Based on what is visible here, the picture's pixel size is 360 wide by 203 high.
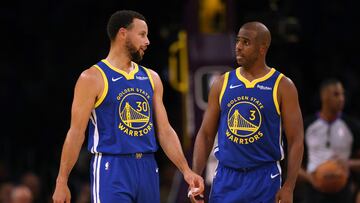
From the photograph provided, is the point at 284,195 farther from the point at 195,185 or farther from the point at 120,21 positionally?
the point at 120,21

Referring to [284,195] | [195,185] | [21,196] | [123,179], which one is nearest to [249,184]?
[284,195]

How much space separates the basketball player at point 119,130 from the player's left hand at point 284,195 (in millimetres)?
562

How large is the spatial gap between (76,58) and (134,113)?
7948 millimetres

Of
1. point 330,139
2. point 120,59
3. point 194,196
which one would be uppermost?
point 120,59

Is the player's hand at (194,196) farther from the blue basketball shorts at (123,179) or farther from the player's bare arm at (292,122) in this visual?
the player's bare arm at (292,122)

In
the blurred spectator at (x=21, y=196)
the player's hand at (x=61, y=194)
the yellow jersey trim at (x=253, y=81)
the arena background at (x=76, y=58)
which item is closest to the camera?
the player's hand at (x=61, y=194)

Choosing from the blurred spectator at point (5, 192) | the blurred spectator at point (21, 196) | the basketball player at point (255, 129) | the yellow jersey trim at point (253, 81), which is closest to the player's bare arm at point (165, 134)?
the basketball player at point (255, 129)

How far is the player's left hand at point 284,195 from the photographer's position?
23.5ft

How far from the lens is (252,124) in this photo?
735cm

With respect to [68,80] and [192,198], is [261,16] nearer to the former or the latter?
[68,80]

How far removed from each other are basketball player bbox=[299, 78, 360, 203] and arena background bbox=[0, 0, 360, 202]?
3.95m

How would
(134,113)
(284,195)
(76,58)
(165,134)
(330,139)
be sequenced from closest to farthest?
(284,195), (134,113), (165,134), (330,139), (76,58)

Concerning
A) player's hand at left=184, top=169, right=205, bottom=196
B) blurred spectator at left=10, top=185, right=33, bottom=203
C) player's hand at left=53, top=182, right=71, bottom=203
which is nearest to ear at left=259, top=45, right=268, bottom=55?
player's hand at left=184, top=169, right=205, bottom=196

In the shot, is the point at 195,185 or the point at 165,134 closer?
the point at 195,185
